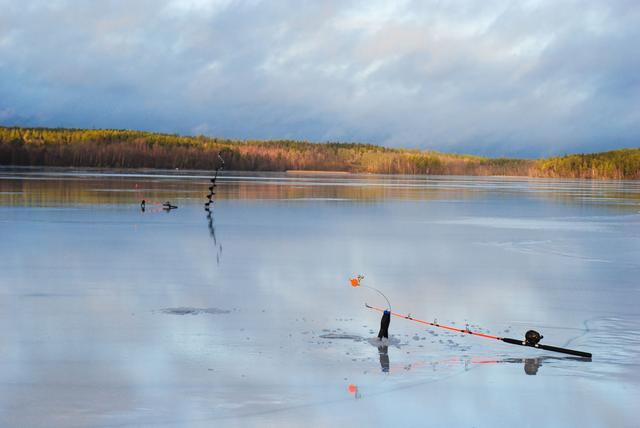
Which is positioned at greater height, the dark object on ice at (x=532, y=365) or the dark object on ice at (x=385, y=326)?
the dark object on ice at (x=385, y=326)

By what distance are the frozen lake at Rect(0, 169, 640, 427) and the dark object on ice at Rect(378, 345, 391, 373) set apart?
32mm

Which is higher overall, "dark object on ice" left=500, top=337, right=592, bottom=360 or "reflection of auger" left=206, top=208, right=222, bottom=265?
"dark object on ice" left=500, top=337, right=592, bottom=360

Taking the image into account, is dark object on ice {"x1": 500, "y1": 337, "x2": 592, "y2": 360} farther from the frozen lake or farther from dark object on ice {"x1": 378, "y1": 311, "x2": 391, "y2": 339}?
dark object on ice {"x1": 378, "y1": 311, "x2": 391, "y2": 339}

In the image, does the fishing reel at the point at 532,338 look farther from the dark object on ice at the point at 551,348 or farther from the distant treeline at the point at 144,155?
the distant treeline at the point at 144,155

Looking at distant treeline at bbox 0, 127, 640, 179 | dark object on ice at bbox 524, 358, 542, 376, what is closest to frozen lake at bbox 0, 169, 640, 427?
dark object on ice at bbox 524, 358, 542, 376

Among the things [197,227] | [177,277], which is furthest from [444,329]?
[197,227]

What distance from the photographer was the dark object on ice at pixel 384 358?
794 cm

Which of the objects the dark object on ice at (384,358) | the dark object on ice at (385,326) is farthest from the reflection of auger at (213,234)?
the dark object on ice at (384,358)

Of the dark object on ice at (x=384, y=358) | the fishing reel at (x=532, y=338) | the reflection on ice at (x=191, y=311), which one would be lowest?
the dark object on ice at (x=384, y=358)

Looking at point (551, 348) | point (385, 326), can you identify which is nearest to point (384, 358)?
point (385, 326)

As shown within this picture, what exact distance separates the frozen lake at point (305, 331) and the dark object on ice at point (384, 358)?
0.03m

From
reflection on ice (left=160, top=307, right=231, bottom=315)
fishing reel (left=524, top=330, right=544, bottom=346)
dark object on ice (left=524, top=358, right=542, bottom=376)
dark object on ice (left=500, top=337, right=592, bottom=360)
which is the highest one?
fishing reel (left=524, top=330, right=544, bottom=346)

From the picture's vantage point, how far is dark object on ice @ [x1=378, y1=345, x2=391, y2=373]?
794 cm

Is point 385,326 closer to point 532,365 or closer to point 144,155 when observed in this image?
point 532,365
